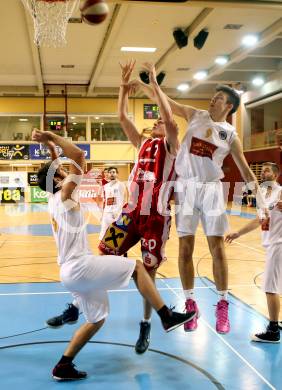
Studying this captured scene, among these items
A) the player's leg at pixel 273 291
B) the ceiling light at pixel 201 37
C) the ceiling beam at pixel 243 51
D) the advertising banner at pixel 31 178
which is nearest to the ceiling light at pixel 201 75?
the ceiling beam at pixel 243 51

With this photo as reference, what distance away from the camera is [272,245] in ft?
17.0

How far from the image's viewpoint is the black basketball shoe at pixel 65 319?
5.03m

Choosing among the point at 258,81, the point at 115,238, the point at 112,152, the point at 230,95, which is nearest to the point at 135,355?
the point at 115,238

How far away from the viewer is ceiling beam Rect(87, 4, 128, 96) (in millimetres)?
14086

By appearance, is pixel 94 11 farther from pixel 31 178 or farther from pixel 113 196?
pixel 31 178

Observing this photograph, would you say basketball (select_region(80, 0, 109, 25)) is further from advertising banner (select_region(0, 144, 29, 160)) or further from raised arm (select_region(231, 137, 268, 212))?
advertising banner (select_region(0, 144, 29, 160))

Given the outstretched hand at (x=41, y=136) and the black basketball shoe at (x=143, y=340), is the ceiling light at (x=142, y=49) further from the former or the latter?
the black basketball shoe at (x=143, y=340)

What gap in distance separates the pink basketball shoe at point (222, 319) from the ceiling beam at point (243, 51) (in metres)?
13.1

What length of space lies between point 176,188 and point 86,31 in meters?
12.9

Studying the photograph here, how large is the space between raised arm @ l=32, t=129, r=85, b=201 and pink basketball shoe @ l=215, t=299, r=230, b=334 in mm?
1864

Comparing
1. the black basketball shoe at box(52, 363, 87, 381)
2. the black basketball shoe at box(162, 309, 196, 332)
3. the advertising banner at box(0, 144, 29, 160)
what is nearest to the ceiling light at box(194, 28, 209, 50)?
the black basketball shoe at box(162, 309, 196, 332)

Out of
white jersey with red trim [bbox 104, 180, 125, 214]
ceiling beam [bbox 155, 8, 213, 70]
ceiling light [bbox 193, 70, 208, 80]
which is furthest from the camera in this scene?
ceiling light [bbox 193, 70, 208, 80]

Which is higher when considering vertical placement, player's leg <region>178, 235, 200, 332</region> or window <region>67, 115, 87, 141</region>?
window <region>67, 115, 87, 141</region>

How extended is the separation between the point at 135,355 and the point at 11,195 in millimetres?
25218
